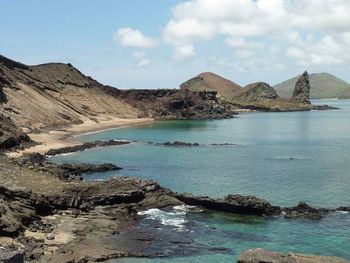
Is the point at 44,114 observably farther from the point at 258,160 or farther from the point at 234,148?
the point at 258,160

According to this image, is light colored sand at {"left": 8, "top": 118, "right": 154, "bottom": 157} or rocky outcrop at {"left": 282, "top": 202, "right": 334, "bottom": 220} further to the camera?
light colored sand at {"left": 8, "top": 118, "right": 154, "bottom": 157}

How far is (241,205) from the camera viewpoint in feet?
164

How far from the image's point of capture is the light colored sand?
317ft

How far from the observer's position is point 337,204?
177 ft

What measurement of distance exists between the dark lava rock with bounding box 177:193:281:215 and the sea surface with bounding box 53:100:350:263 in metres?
1.19

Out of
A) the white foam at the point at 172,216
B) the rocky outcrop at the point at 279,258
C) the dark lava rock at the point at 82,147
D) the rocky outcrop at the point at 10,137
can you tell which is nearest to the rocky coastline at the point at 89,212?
the white foam at the point at 172,216

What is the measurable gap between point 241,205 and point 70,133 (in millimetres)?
87487

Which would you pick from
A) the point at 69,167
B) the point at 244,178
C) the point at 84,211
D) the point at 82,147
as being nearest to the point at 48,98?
the point at 82,147

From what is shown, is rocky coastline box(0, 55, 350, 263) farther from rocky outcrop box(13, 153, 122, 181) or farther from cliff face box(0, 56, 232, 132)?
cliff face box(0, 56, 232, 132)

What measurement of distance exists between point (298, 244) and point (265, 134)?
10205 cm

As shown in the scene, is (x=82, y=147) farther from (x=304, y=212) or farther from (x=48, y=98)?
(x=48, y=98)

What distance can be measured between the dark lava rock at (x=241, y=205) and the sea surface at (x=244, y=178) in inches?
46.9

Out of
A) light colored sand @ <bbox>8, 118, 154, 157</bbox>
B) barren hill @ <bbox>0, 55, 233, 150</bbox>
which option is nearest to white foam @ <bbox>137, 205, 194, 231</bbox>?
light colored sand @ <bbox>8, 118, 154, 157</bbox>

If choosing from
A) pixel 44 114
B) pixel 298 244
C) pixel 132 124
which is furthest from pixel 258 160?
pixel 132 124
